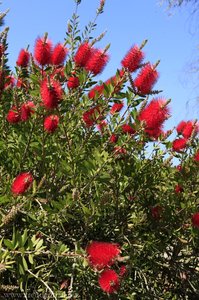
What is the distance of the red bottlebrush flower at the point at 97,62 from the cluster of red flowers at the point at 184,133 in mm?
584

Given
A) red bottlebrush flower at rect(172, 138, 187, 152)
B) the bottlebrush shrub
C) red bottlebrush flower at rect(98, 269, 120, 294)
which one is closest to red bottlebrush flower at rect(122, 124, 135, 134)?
the bottlebrush shrub

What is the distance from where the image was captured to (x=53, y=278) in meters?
2.44

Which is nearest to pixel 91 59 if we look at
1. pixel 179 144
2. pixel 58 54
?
pixel 58 54

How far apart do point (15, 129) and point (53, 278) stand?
71 centimetres

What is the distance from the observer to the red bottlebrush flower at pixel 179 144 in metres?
2.76

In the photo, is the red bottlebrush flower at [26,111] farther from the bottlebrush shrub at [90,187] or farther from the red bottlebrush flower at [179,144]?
the red bottlebrush flower at [179,144]

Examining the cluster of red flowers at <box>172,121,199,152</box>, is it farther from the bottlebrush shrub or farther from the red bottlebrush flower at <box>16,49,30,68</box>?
the red bottlebrush flower at <box>16,49,30,68</box>

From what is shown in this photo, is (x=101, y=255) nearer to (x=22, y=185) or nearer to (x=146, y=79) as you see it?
(x=22, y=185)

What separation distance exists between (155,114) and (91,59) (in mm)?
476

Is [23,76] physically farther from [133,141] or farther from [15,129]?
[133,141]

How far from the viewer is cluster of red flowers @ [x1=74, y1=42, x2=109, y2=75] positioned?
2352 mm

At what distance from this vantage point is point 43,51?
229 centimetres

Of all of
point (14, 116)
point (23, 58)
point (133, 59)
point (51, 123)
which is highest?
point (23, 58)

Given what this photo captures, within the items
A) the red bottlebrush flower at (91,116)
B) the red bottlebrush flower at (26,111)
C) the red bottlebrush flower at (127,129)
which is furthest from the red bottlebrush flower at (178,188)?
the red bottlebrush flower at (26,111)
